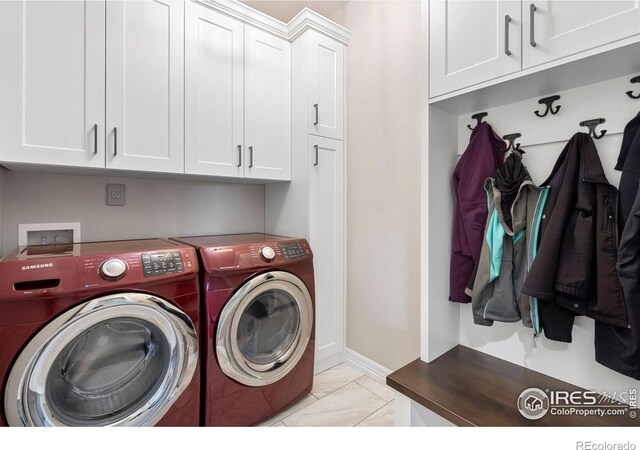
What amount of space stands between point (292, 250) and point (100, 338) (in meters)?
1.00

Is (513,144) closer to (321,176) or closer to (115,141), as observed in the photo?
(321,176)

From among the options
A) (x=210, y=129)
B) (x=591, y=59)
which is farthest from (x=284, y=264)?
(x=591, y=59)

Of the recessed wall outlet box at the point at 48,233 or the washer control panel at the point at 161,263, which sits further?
the recessed wall outlet box at the point at 48,233

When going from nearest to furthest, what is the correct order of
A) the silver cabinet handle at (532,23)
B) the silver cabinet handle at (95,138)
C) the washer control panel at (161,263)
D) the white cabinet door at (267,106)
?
the silver cabinet handle at (532,23), the washer control panel at (161,263), the silver cabinet handle at (95,138), the white cabinet door at (267,106)

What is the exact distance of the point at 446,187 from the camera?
145 cm

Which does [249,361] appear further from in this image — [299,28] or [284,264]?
[299,28]

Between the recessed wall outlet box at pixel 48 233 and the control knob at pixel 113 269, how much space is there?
707mm

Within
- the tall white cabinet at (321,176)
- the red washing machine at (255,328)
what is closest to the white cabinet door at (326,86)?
the tall white cabinet at (321,176)

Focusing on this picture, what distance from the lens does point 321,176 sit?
2.10 metres

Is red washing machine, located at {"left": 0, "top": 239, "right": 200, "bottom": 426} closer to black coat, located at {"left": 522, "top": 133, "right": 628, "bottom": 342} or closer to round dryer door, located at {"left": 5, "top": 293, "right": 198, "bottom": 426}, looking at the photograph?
round dryer door, located at {"left": 5, "top": 293, "right": 198, "bottom": 426}

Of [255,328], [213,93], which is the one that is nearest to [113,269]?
[255,328]

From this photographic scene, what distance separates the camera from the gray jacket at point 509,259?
1.22m

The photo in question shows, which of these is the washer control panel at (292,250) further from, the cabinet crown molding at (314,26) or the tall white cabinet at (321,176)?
the cabinet crown molding at (314,26)

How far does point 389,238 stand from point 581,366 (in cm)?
109
